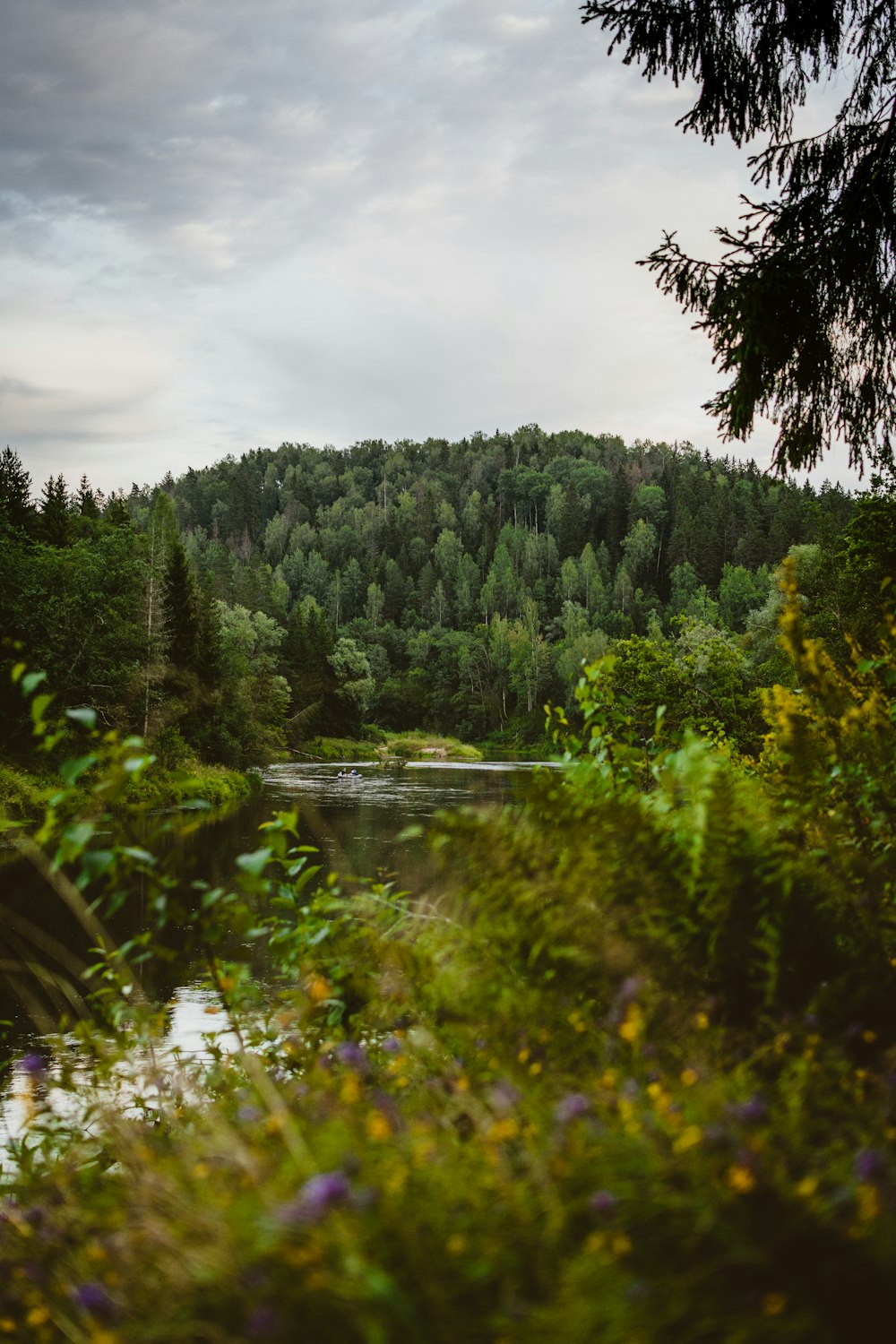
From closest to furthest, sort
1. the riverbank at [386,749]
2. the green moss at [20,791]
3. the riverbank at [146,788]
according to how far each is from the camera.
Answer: the riverbank at [146,788] → the green moss at [20,791] → the riverbank at [386,749]

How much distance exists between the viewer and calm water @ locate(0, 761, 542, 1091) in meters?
9.12

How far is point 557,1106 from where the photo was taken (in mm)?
1720

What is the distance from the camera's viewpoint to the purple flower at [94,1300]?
4.77 ft

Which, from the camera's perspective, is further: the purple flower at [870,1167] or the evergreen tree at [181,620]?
the evergreen tree at [181,620]

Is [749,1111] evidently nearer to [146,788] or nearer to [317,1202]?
[317,1202]

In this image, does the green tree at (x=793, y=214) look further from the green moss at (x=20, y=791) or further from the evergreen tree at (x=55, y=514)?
the evergreen tree at (x=55, y=514)

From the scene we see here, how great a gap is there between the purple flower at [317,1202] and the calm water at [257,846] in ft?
3.31

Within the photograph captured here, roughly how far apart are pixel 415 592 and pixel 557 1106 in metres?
142

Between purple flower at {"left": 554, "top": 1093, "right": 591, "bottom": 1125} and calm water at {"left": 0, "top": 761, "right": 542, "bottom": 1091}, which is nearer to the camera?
purple flower at {"left": 554, "top": 1093, "right": 591, "bottom": 1125}

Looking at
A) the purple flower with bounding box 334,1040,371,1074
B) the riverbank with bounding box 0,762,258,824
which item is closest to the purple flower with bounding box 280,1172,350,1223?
the purple flower with bounding box 334,1040,371,1074

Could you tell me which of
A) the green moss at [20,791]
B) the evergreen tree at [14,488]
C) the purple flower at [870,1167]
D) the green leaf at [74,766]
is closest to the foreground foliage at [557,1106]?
the purple flower at [870,1167]

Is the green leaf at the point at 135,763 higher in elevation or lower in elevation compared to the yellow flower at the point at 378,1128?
higher

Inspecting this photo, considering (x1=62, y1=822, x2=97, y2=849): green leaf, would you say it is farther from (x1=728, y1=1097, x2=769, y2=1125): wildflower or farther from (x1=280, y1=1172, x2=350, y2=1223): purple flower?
(x1=728, y1=1097, x2=769, y2=1125): wildflower

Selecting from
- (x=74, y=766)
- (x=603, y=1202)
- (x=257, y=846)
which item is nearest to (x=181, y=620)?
(x=257, y=846)
